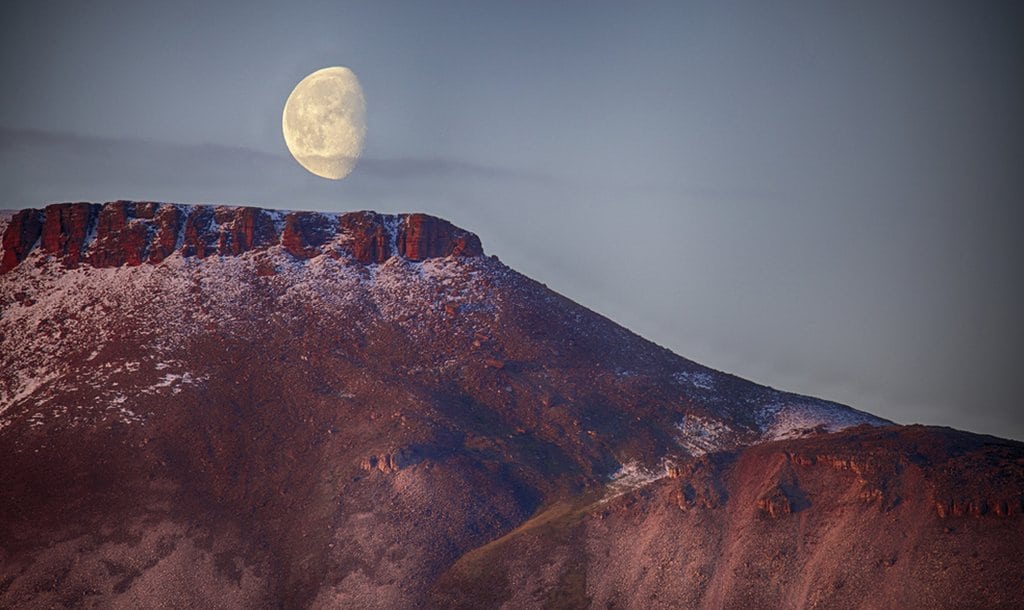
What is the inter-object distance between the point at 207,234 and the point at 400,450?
56.0 metres

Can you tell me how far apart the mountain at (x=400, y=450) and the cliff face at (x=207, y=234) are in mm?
408

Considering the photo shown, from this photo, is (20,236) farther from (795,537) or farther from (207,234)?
(795,537)

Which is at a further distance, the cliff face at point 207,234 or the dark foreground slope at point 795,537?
the cliff face at point 207,234

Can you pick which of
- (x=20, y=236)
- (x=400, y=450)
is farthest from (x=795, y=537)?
(x=20, y=236)

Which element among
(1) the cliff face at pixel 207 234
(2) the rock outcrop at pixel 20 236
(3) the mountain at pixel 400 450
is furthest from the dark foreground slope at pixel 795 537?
(2) the rock outcrop at pixel 20 236

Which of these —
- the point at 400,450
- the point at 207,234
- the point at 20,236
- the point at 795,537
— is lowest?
the point at 400,450

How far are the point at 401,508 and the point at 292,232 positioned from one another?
58498 millimetres

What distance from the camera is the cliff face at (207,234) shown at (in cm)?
12888

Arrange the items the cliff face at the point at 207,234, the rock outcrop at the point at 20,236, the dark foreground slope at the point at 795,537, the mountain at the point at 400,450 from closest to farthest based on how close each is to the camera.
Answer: the dark foreground slope at the point at 795,537, the mountain at the point at 400,450, the cliff face at the point at 207,234, the rock outcrop at the point at 20,236

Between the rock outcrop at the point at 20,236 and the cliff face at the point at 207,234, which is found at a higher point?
the cliff face at the point at 207,234

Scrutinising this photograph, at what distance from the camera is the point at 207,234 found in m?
131

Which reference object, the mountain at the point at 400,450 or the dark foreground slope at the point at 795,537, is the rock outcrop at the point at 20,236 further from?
the dark foreground slope at the point at 795,537

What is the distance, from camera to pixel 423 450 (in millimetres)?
93562

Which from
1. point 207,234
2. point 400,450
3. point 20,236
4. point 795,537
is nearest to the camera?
point 795,537
